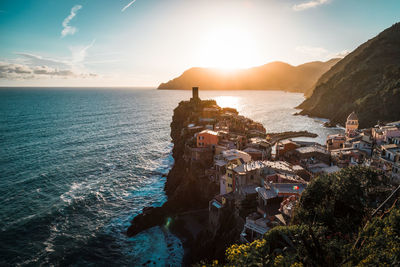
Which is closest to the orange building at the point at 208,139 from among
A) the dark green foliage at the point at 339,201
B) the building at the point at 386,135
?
the dark green foliage at the point at 339,201

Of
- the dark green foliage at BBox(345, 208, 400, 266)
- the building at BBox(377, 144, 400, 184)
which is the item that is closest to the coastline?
the dark green foliage at BBox(345, 208, 400, 266)

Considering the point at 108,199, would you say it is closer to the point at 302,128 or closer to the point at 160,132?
the point at 160,132

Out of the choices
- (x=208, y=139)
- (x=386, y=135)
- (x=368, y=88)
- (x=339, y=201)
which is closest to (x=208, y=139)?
(x=208, y=139)

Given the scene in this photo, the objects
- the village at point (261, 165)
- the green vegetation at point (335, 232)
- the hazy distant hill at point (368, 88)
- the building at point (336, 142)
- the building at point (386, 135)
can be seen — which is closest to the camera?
the green vegetation at point (335, 232)

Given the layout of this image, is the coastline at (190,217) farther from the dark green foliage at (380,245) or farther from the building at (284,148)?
the building at (284,148)

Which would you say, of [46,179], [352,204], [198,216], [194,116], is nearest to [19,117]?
[46,179]

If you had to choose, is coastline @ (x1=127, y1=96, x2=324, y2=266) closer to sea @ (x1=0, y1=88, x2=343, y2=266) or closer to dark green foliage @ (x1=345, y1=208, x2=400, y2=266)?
sea @ (x1=0, y1=88, x2=343, y2=266)
